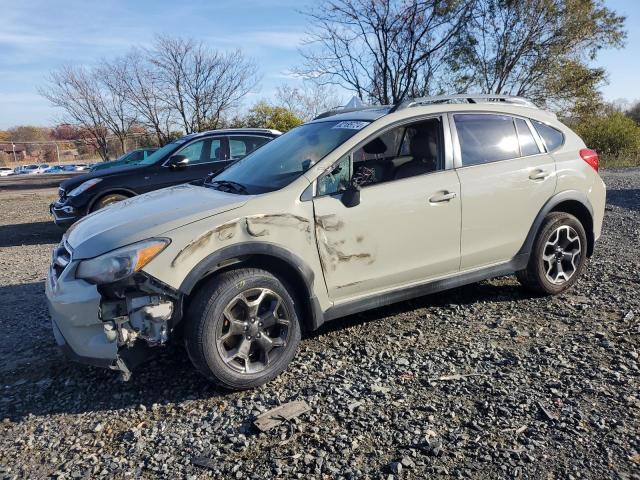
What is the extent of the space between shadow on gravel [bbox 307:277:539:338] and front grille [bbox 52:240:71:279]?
1891mm

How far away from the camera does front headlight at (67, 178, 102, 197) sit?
854 cm

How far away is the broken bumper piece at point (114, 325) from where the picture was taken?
118 inches

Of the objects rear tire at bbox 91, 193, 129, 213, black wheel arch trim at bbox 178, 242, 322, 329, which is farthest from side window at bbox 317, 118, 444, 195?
rear tire at bbox 91, 193, 129, 213

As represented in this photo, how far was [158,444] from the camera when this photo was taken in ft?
9.13

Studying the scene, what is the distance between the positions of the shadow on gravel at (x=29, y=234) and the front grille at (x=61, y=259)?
617cm

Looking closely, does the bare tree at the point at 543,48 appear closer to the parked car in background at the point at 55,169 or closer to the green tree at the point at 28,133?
the parked car in background at the point at 55,169

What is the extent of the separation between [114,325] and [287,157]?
73.7 inches

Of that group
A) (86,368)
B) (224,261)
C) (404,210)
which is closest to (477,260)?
(404,210)

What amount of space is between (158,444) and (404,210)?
225cm

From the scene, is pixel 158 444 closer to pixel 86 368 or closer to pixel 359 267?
pixel 86 368

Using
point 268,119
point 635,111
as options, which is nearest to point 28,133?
point 268,119

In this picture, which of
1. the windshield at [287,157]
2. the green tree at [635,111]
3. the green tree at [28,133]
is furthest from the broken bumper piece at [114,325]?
the green tree at [28,133]

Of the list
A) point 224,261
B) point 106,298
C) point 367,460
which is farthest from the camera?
point 224,261

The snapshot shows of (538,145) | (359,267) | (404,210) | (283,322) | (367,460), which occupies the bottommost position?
(367,460)
